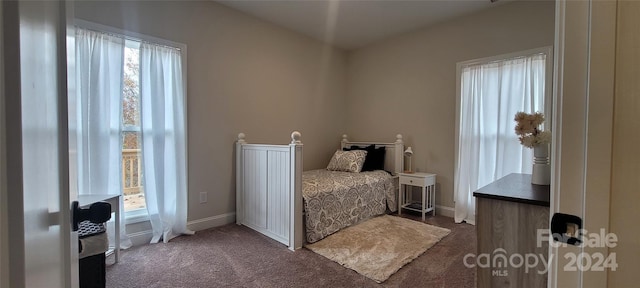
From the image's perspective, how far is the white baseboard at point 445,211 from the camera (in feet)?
11.4

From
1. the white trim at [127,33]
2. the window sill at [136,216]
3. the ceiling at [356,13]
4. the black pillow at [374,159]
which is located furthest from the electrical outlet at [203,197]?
the ceiling at [356,13]

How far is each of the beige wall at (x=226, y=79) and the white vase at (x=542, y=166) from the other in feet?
9.11

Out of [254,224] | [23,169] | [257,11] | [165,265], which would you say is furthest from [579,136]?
[257,11]

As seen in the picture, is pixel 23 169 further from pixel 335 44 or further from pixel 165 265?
pixel 335 44

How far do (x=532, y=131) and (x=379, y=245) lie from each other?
1570mm

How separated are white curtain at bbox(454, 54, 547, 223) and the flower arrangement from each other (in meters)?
1.48

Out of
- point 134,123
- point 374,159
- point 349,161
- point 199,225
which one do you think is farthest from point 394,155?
point 134,123

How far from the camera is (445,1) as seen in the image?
297 cm

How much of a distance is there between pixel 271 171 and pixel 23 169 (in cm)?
232

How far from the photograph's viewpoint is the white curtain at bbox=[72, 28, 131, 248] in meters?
2.20

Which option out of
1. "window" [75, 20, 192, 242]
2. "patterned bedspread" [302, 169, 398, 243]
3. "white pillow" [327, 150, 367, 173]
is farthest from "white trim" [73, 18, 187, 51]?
"white pillow" [327, 150, 367, 173]

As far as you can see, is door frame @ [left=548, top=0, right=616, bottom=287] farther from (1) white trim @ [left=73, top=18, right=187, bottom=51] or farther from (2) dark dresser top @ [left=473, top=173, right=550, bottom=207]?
(1) white trim @ [left=73, top=18, right=187, bottom=51]

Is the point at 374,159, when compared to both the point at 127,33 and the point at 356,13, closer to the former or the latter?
the point at 356,13

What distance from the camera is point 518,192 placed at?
4.45 feet
